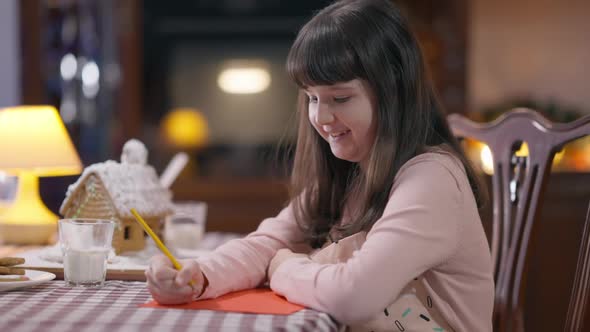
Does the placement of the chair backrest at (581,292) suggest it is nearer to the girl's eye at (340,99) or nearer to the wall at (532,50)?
the girl's eye at (340,99)

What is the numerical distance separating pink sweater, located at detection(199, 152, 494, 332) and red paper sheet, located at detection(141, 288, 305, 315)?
1 cm

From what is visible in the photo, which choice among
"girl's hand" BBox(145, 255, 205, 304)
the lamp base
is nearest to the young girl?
"girl's hand" BBox(145, 255, 205, 304)

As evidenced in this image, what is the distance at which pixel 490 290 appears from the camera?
1.21m

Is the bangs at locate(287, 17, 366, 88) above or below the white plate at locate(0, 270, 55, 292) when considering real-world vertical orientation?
above

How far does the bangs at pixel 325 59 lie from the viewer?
1154 millimetres

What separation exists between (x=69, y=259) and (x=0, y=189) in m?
1.57

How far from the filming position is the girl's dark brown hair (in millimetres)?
1165

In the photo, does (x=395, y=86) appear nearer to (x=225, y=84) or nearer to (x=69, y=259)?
(x=69, y=259)

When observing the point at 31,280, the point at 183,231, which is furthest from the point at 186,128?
the point at 31,280

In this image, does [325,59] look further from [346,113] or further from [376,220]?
[376,220]

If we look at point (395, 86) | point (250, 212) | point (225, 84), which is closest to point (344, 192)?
point (395, 86)

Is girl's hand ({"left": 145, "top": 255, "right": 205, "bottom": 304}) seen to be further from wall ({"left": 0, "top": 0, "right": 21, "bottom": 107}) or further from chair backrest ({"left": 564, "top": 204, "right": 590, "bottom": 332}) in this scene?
wall ({"left": 0, "top": 0, "right": 21, "bottom": 107})

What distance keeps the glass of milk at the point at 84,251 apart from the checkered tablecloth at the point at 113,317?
0.14ft

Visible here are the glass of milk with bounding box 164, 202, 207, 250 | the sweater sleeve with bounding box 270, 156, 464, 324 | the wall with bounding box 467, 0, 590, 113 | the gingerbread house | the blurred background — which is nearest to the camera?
the sweater sleeve with bounding box 270, 156, 464, 324
